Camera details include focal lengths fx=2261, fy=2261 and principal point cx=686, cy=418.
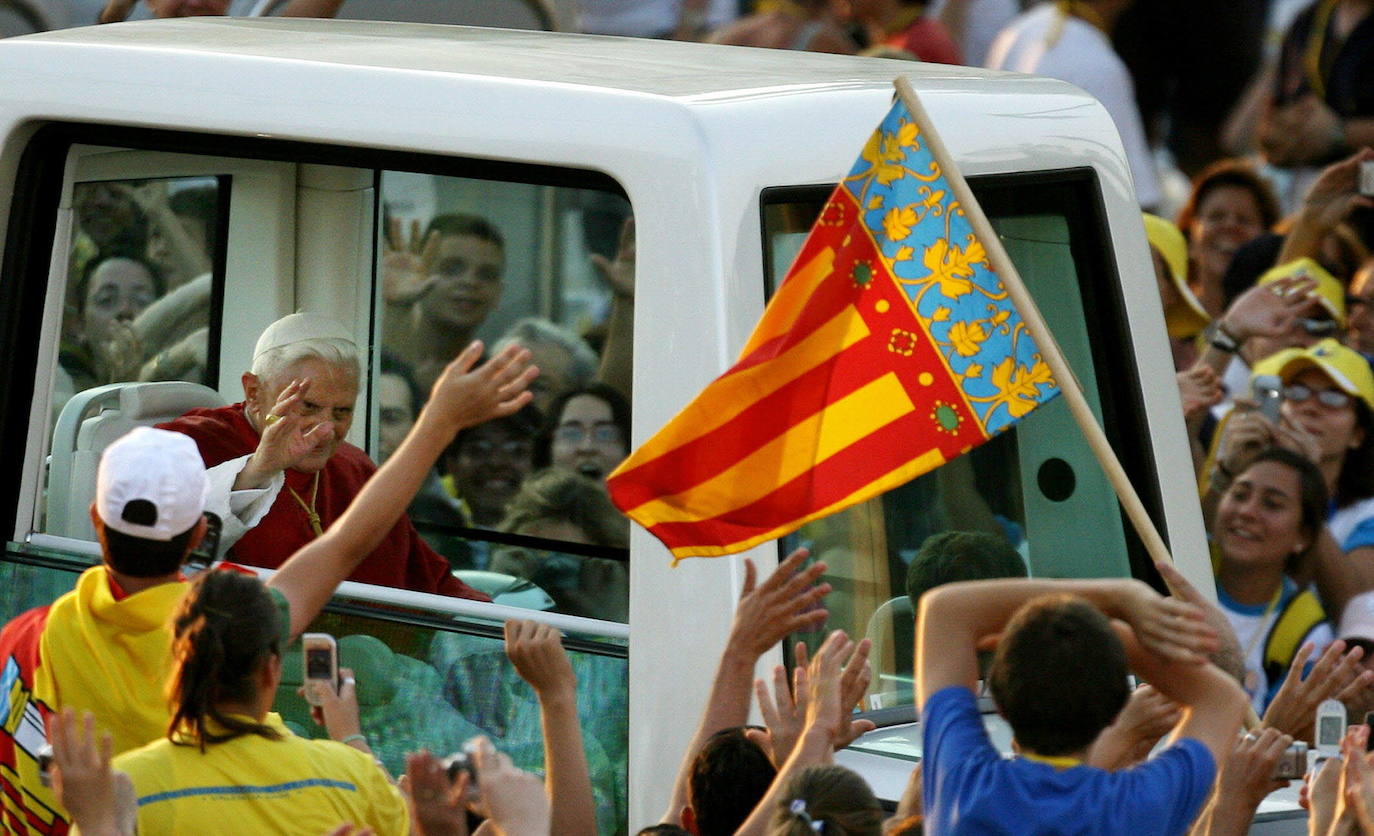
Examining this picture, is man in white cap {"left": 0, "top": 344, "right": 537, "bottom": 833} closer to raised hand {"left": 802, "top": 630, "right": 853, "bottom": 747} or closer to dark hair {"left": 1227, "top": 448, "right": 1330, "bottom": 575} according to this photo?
raised hand {"left": 802, "top": 630, "right": 853, "bottom": 747}

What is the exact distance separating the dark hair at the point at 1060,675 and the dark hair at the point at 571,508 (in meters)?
2.26

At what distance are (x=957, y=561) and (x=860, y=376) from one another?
0.48 metres

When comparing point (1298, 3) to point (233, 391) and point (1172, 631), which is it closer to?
point (233, 391)

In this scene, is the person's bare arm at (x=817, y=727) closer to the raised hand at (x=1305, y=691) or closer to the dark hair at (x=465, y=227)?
the raised hand at (x=1305, y=691)

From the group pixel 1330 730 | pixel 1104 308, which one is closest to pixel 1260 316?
pixel 1104 308

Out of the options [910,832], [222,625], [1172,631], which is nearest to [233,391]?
[222,625]

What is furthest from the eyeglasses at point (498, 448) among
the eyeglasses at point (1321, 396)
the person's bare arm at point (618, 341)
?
the eyeglasses at point (1321, 396)

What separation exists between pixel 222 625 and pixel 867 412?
1065 millimetres

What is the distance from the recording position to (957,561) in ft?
12.0

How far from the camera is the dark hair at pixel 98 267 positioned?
428cm

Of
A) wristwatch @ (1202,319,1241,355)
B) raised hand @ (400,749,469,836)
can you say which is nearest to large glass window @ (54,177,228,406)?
raised hand @ (400,749,469,836)

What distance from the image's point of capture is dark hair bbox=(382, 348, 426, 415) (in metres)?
4.82

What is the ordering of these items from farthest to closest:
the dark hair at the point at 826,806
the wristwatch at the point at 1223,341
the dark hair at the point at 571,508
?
the wristwatch at the point at 1223,341 → the dark hair at the point at 571,508 → the dark hair at the point at 826,806

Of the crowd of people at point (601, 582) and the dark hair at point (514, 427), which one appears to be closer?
the crowd of people at point (601, 582)
